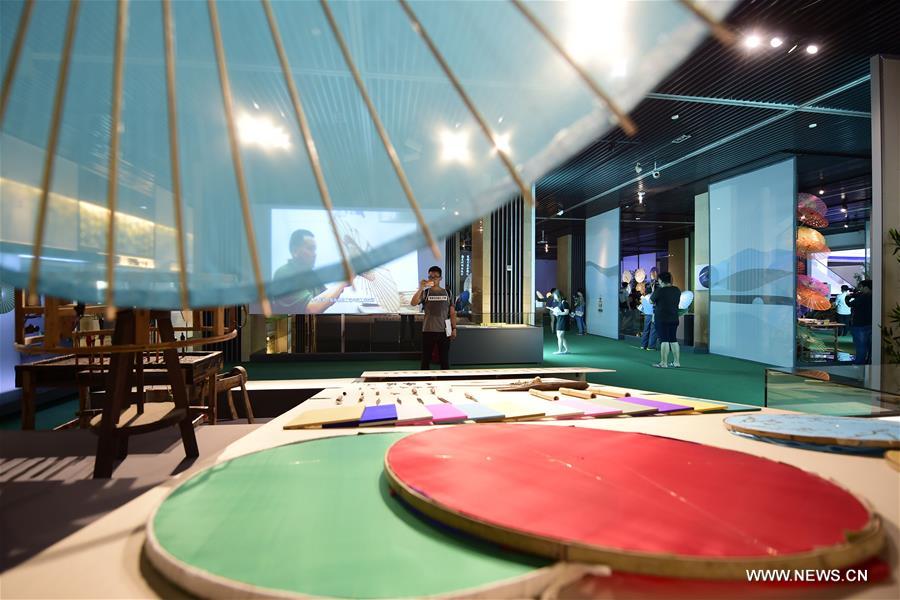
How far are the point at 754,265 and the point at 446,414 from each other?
693 cm

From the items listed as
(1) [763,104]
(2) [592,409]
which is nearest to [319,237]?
(2) [592,409]

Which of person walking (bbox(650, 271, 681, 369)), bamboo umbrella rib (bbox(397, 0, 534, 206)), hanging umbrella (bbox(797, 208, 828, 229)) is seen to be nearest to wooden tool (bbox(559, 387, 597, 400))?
bamboo umbrella rib (bbox(397, 0, 534, 206))

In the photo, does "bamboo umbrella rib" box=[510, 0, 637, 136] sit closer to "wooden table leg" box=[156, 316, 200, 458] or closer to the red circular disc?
the red circular disc

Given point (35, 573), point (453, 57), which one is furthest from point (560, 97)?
point (35, 573)

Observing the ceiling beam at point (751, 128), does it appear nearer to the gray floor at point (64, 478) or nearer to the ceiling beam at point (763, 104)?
the ceiling beam at point (763, 104)

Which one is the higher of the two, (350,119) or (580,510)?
(350,119)

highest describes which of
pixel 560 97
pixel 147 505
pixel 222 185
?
pixel 560 97

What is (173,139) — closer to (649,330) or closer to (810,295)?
(810,295)

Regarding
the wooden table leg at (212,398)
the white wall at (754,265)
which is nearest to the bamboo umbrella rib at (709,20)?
the wooden table leg at (212,398)

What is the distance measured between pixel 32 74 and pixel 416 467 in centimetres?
63

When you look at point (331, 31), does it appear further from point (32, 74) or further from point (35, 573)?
point (35, 573)

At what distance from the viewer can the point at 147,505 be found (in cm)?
70

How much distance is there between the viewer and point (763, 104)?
190 inches

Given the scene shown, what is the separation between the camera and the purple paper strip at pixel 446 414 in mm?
1156
